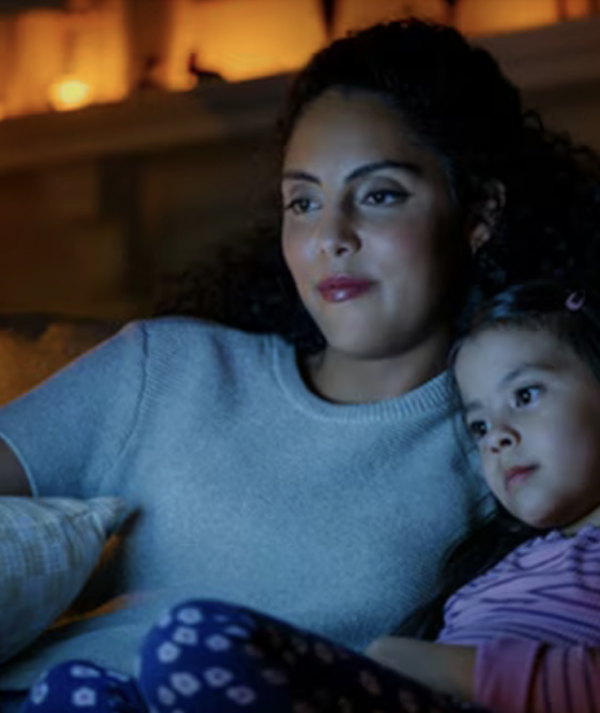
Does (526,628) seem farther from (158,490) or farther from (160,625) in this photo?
(158,490)

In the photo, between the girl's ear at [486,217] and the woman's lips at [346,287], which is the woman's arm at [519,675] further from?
the girl's ear at [486,217]

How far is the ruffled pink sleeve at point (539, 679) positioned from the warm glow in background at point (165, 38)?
138 centimetres

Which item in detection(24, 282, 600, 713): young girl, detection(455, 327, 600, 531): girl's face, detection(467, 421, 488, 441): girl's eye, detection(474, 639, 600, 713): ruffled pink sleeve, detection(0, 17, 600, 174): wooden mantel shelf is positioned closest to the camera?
detection(24, 282, 600, 713): young girl

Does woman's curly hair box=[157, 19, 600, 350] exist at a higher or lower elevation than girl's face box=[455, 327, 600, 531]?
higher

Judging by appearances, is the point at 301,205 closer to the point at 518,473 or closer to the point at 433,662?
the point at 518,473

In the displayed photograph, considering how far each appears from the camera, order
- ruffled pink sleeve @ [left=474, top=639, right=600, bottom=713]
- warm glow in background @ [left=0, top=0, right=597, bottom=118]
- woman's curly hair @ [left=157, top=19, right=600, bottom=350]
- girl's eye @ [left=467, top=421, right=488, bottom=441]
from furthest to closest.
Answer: warm glow in background @ [left=0, top=0, right=597, bottom=118], woman's curly hair @ [left=157, top=19, right=600, bottom=350], girl's eye @ [left=467, top=421, right=488, bottom=441], ruffled pink sleeve @ [left=474, top=639, right=600, bottom=713]

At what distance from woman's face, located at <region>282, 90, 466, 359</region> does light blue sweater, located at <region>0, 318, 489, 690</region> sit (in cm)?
9

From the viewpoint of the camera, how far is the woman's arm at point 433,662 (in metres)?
0.92

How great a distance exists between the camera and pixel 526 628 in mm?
1006

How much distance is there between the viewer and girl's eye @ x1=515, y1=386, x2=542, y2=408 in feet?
3.72

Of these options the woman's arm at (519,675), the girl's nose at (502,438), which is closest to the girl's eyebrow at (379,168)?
the girl's nose at (502,438)

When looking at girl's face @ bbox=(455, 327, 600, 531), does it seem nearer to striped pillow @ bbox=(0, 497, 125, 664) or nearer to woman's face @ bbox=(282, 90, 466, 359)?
woman's face @ bbox=(282, 90, 466, 359)

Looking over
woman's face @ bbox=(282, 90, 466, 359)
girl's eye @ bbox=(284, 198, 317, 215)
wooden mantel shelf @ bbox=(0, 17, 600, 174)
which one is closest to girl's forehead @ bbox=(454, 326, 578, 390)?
woman's face @ bbox=(282, 90, 466, 359)

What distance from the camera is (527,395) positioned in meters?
1.14
